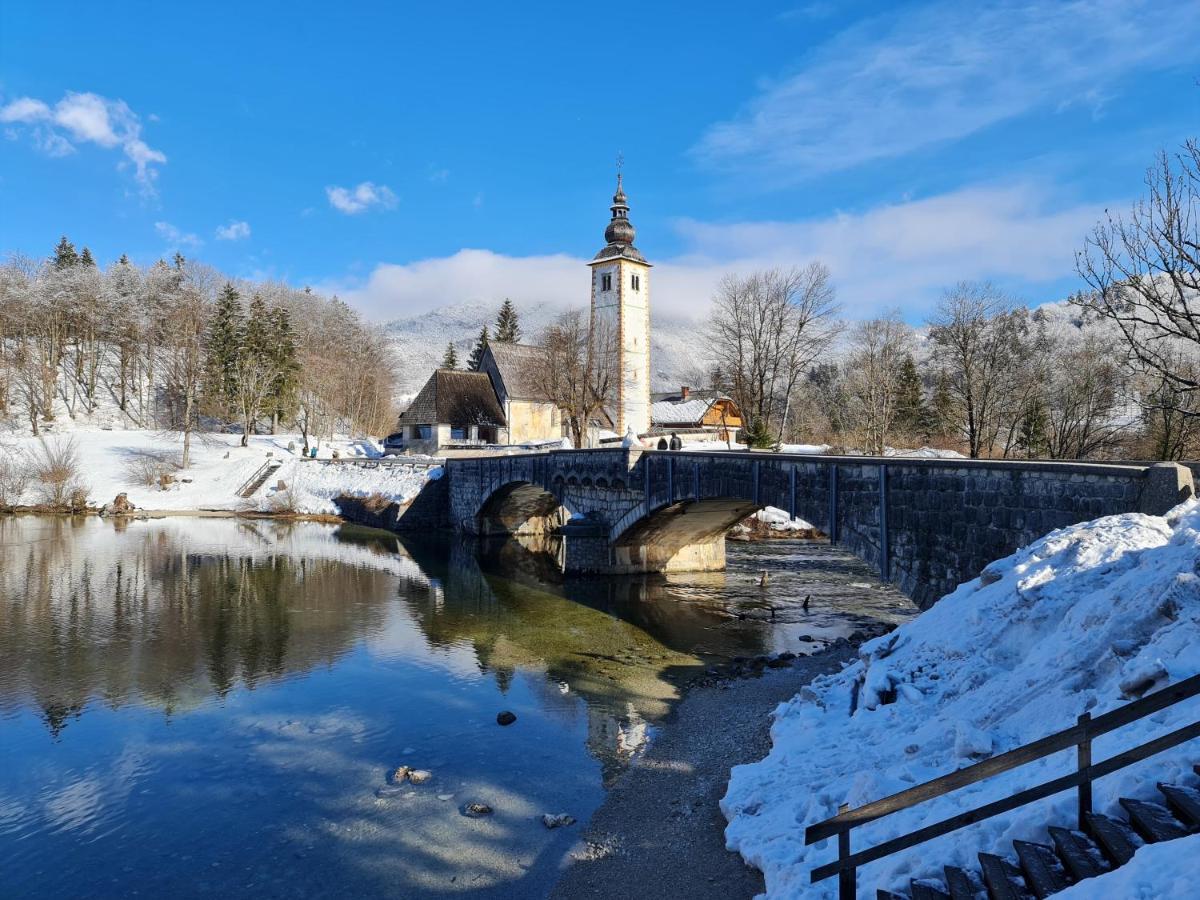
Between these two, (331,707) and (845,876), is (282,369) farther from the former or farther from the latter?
(845,876)

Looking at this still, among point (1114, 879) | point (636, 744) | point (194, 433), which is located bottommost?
point (636, 744)

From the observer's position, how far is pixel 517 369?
66.3 m

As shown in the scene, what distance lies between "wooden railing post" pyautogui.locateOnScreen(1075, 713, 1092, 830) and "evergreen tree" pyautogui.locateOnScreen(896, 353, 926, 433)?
188 feet

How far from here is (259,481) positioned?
5325cm

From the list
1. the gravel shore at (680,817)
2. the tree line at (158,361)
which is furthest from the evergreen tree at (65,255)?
the gravel shore at (680,817)

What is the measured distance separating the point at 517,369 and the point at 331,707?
52474mm

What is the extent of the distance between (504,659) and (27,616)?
1476 cm

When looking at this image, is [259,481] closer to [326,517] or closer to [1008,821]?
[326,517]

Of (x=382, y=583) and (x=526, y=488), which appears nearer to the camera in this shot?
(x=382, y=583)

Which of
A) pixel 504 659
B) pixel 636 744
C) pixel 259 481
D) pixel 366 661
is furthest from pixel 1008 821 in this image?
pixel 259 481

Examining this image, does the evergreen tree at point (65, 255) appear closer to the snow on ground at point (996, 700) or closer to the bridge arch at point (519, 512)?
the bridge arch at point (519, 512)

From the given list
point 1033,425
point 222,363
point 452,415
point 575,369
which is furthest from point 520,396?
point 1033,425

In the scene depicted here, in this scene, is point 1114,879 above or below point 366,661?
above

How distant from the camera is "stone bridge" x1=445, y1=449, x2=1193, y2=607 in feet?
38.4
